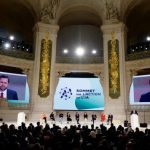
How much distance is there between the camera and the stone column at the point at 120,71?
22119 mm

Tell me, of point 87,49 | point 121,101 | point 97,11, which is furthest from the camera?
point 87,49

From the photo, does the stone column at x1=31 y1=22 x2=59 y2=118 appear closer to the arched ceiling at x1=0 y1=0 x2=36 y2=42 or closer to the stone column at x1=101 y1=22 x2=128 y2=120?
the arched ceiling at x1=0 y1=0 x2=36 y2=42

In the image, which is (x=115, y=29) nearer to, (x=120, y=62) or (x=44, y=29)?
(x=120, y=62)

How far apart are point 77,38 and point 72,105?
929cm

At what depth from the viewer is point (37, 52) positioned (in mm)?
23766

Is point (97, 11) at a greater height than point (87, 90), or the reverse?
point (97, 11)

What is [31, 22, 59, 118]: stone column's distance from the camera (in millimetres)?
22547

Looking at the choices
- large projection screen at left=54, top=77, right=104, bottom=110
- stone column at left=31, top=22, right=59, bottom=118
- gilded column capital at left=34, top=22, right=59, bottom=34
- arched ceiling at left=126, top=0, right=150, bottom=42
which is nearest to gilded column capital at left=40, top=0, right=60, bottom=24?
gilded column capital at left=34, top=22, right=59, bottom=34

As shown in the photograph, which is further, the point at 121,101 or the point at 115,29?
the point at 115,29

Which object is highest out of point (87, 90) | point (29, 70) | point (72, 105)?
point (29, 70)

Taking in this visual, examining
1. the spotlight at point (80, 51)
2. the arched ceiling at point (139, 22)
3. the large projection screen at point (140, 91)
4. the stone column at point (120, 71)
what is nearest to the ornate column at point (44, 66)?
the spotlight at point (80, 51)

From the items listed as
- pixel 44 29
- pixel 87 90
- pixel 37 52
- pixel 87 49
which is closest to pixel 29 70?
pixel 37 52

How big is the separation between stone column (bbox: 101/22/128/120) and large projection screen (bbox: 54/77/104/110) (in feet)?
4.87

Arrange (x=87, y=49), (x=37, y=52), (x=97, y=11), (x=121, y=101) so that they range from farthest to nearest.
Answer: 1. (x=87, y=49)
2. (x=97, y=11)
3. (x=37, y=52)
4. (x=121, y=101)
